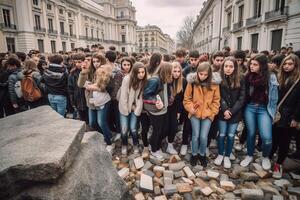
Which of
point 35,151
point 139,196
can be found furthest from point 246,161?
point 35,151

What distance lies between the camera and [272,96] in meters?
3.38

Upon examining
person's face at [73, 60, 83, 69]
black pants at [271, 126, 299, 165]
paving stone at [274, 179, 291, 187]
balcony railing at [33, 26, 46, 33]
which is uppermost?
balcony railing at [33, 26, 46, 33]

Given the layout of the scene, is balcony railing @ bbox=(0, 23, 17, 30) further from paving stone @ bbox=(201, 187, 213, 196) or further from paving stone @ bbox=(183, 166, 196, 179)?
paving stone @ bbox=(201, 187, 213, 196)

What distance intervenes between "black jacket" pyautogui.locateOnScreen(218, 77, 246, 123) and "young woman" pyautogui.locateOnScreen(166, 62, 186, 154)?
2.73 ft

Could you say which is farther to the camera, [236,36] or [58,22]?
[58,22]

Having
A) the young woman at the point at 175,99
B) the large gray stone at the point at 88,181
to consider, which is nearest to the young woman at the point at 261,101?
the young woman at the point at 175,99

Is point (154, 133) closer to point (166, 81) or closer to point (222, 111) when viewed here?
point (166, 81)

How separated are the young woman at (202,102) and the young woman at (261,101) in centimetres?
61

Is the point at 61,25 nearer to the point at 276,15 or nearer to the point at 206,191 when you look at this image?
the point at 276,15

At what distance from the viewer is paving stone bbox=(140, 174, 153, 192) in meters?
Answer: 3.07

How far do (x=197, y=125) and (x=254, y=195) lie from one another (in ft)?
4.40

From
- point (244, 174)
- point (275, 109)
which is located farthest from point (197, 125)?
point (275, 109)

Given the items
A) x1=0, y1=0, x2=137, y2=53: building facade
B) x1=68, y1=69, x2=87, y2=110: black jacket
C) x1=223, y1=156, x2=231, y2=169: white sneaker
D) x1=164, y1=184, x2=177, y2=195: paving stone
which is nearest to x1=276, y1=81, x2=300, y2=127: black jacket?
x1=223, y1=156, x2=231, y2=169: white sneaker

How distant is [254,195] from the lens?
2.83 metres
